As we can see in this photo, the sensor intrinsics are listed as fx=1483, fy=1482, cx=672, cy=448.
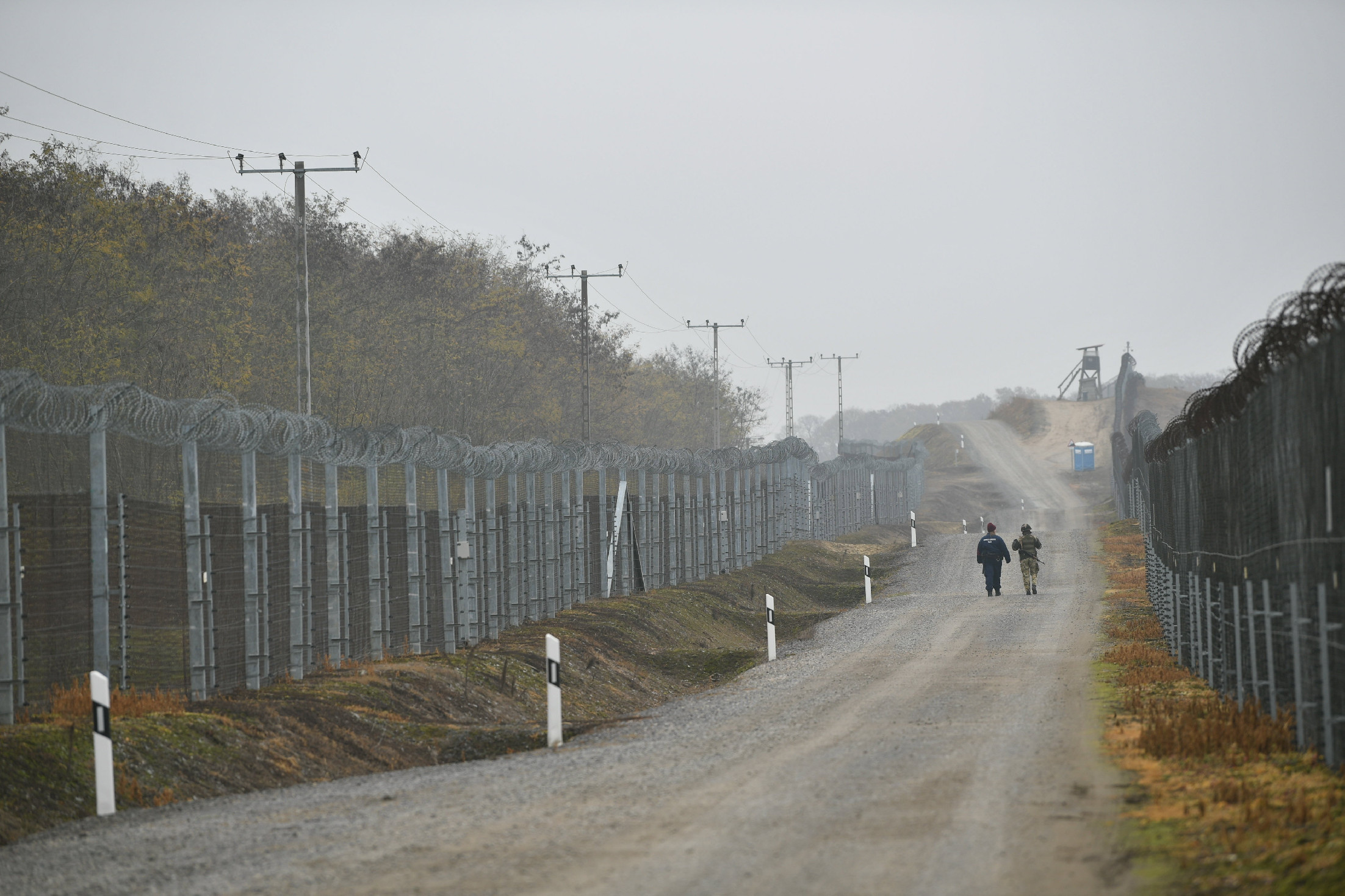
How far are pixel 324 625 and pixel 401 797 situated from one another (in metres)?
8.29

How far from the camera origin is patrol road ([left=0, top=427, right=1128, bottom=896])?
7.36 meters

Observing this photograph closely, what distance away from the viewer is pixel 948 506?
85438 millimetres

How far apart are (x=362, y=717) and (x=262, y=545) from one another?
228cm

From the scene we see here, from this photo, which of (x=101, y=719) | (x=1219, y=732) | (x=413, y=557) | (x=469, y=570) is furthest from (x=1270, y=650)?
(x=469, y=570)

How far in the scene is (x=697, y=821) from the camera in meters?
8.85

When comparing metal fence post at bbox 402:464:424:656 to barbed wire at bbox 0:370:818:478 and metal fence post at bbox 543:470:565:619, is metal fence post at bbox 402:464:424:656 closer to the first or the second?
Answer: barbed wire at bbox 0:370:818:478

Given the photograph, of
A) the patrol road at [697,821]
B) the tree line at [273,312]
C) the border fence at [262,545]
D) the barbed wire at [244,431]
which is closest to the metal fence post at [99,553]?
the border fence at [262,545]

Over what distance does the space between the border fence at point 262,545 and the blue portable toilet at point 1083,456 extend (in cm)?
7326

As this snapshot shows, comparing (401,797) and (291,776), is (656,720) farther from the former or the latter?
(401,797)

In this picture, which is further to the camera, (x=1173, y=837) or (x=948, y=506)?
(x=948, y=506)

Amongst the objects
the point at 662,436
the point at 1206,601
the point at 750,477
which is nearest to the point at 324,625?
the point at 1206,601

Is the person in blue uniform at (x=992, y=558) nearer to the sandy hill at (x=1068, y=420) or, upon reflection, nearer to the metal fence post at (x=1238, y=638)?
the metal fence post at (x=1238, y=638)

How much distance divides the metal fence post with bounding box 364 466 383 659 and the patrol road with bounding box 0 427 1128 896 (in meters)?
4.15

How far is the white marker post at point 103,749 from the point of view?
1017cm
